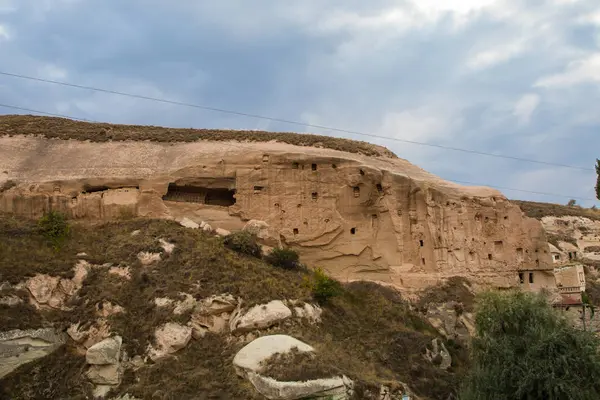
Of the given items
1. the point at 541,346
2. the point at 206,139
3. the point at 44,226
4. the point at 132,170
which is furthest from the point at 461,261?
the point at 44,226

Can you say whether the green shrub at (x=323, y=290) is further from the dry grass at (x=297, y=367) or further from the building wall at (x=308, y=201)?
the building wall at (x=308, y=201)

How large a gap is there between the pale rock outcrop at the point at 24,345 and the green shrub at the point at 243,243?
8343mm

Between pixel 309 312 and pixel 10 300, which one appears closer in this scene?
pixel 10 300

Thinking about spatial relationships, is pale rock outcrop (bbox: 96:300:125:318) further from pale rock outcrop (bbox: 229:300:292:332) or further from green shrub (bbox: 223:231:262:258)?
green shrub (bbox: 223:231:262:258)

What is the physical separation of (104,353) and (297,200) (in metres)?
13.3

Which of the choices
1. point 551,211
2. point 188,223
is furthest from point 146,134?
point 551,211

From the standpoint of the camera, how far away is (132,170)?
31.0m

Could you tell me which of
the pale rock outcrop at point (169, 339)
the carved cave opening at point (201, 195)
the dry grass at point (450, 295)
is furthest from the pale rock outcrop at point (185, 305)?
the dry grass at point (450, 295)

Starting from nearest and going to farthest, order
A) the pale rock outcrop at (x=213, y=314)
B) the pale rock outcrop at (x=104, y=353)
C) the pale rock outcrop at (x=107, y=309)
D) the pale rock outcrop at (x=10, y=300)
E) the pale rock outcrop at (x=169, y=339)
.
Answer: the pale rock outcrop at (x=104, y=353), the pale rock outcrop at (x=169, y=339), the pale rock outcrop at (x=10, y=300), the pale rock outcrop at (x=213, y=314), the pale rock outcrop at (x=107, y=309)

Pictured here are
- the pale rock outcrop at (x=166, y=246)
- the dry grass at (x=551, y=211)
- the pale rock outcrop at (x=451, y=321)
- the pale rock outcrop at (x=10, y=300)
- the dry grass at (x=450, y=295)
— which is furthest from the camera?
the dry grass at (x=551, y=211)

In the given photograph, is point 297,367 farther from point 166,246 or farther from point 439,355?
point 166,246

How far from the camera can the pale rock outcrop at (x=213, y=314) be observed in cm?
2288

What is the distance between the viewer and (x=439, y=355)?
84.4 feet

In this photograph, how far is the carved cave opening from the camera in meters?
31.1
